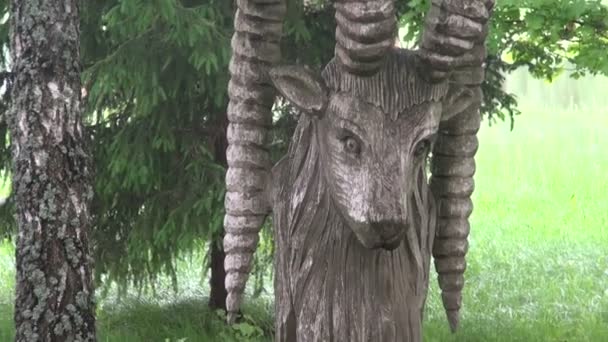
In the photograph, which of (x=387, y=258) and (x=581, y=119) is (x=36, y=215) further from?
(x=581, y=119)

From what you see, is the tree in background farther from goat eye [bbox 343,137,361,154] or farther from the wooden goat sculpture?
goat eye [bbox 343,137,361,154]

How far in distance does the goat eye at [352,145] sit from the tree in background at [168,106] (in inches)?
115

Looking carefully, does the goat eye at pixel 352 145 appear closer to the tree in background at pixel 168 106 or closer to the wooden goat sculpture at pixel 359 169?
the wooden goat sculpture at pixel 359 169

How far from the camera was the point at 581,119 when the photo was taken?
61.9 feet

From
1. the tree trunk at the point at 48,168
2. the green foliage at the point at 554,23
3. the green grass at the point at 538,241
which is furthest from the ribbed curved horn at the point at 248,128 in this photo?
the green grass at the point at 538,241

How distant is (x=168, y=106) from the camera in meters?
→ 6.37

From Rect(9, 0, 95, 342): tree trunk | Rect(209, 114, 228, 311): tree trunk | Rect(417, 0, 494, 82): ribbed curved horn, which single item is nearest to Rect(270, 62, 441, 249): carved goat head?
Rect(417, 0, 494, 82): ribbed curved horn

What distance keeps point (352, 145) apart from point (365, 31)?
0.34m

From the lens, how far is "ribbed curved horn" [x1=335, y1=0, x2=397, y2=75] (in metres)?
2.28

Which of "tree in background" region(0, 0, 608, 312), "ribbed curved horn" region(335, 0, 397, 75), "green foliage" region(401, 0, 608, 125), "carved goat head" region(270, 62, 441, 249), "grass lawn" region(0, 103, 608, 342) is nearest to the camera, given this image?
"ribbed curved horn" region(335, 0, 397, 75)

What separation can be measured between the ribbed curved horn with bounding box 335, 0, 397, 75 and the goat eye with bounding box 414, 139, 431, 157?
0.26m

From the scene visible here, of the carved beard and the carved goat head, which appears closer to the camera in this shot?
the carved goat head

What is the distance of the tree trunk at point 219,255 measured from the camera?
655 cm

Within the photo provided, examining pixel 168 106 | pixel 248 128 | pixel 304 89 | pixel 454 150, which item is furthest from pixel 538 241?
pixel 304 89
